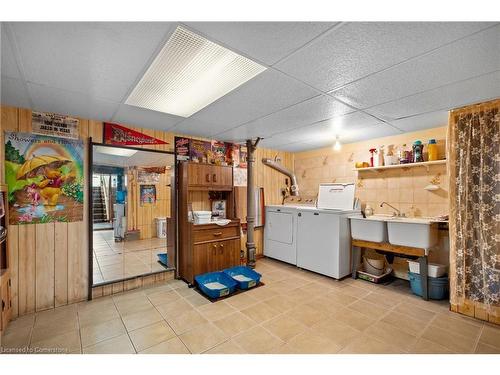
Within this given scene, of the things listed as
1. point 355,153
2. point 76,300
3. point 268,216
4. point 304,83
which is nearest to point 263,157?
point 268,216

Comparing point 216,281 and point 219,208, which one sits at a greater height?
point 219,208

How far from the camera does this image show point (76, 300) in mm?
2633

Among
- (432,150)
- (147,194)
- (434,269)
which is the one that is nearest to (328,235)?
(434,269)

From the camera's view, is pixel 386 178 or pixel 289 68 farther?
pixel 386 178

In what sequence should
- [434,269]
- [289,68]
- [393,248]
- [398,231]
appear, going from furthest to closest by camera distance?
[393,248] < [398,231] < [434,269] < [289,68]

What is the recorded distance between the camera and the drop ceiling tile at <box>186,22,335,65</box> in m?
1.21

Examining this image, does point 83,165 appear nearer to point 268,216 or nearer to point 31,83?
point 31,83

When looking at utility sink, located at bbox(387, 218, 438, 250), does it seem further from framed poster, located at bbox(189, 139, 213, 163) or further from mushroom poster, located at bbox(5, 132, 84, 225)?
mushroom poster, located at bbox(5, 132, 84, 225)

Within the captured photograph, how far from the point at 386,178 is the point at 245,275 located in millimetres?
2572

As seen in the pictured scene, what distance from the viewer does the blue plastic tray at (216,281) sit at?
2.71m

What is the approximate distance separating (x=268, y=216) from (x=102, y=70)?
3360 mm

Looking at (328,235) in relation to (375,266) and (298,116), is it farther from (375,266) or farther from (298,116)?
(298,116)

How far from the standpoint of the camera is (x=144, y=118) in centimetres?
271

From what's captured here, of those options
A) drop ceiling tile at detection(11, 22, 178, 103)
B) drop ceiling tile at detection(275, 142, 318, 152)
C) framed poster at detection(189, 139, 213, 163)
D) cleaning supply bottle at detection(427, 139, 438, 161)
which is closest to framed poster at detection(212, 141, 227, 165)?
framed poster at detection(189, 139, 213, 163)
